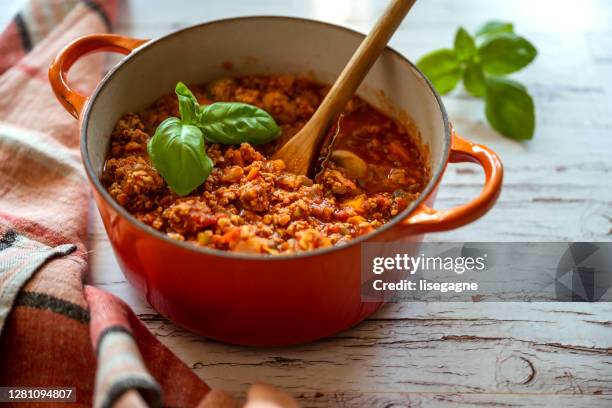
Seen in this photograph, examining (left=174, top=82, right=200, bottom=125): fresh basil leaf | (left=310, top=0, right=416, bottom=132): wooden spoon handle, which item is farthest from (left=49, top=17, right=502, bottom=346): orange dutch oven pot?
(left=174, top=82, right=200, bottom=125): fresh basil leaf

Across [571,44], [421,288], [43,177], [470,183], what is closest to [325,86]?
[470,183]

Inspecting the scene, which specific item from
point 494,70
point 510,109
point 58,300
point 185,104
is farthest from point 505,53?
point 58,300

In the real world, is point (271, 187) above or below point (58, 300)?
above

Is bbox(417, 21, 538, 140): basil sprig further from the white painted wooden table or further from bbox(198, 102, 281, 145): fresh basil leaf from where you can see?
bbox(198, 102, 281, 145): fresh basil leaf

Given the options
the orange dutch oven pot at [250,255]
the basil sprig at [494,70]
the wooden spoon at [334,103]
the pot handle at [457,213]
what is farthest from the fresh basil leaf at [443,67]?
the pot handle at [457,213]

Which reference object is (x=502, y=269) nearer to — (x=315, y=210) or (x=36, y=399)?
(x=315, y=210)

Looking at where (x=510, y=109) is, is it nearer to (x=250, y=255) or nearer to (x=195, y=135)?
(x=195, y=135)

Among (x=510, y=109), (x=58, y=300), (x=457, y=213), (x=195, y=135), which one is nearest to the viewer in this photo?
(x=457, y=213)
